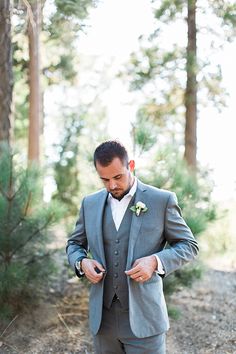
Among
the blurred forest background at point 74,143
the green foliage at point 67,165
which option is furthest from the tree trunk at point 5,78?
the green foliage at point 67,165

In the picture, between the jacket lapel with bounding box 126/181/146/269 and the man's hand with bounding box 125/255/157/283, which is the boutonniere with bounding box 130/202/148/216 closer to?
the jacket lapel with bounding box 126/181/146/269

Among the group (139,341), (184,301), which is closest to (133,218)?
(139,341)

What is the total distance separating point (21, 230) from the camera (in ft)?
16.0

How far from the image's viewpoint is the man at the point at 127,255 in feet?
8.71

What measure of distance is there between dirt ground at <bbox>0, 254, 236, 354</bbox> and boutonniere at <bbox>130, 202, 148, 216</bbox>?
2587mm

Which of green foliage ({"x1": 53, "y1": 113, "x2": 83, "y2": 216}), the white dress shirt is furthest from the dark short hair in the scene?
green foliage ({"x1": 53, "y1": 113, "x2": 83, "y2": 216})

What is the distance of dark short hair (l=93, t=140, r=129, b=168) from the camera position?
2650 mm

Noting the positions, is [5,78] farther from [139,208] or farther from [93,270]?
[93,270]

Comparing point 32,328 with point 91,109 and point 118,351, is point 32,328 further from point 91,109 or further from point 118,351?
point 91,109

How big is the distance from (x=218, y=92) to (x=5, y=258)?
17.3ft

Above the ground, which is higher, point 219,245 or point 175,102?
point 175,102

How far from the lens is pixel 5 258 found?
15.9ft

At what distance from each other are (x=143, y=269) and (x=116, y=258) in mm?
234

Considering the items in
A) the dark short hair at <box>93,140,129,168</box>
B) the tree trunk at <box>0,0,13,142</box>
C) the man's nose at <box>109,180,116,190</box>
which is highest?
the tree trunk at <box>0,0,13,142</box>
